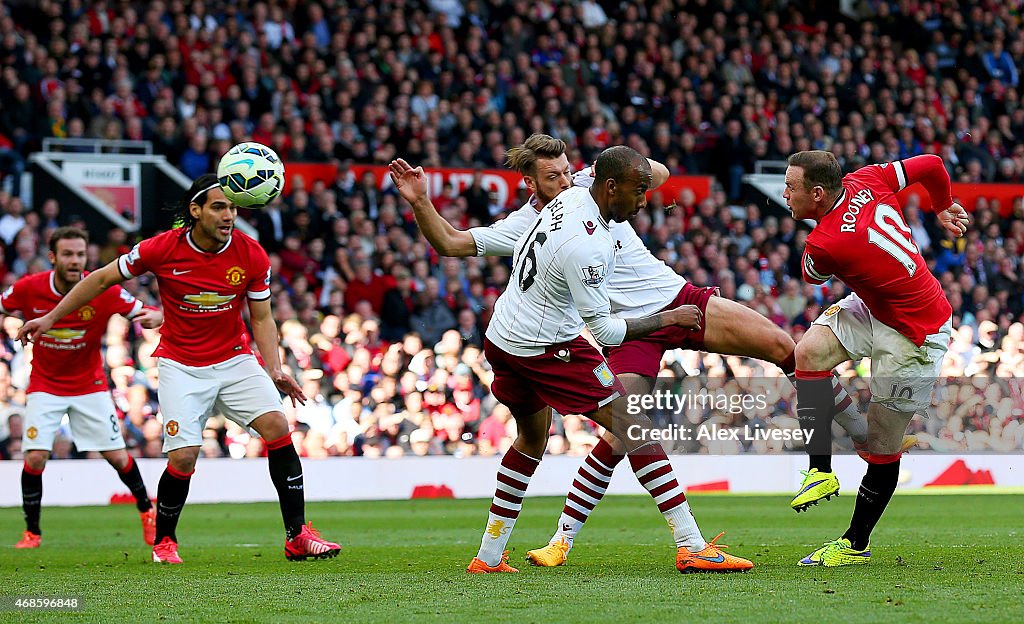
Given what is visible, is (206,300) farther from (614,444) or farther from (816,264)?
(816,264)

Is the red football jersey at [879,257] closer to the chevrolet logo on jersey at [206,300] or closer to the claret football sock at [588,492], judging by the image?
the claret football sock at [588,492]

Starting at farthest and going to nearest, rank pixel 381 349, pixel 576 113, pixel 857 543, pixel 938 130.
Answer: pixel 938 130, pixel 576 113, pixel 381 349, pixel 857 543

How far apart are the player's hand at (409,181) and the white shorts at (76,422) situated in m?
4.02

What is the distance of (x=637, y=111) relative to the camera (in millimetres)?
21734

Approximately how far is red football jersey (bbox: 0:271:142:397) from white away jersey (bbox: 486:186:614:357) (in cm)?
388

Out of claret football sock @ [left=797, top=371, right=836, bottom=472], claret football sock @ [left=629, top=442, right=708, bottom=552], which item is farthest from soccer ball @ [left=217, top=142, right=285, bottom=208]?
claret football sock @ [left=797, top=371, right=836, bottom=472]

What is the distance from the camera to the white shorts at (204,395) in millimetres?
8324

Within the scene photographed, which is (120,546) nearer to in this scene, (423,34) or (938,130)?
(423,34)

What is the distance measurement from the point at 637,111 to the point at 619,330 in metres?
15.7

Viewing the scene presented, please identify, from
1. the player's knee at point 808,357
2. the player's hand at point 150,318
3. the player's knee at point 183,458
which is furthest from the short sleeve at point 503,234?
the player's hand at point 150,318

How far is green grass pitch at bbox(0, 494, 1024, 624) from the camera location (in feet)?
18.1

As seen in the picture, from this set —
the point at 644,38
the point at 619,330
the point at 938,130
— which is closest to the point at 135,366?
the point at 619,330

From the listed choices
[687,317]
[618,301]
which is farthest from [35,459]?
[687,317]
